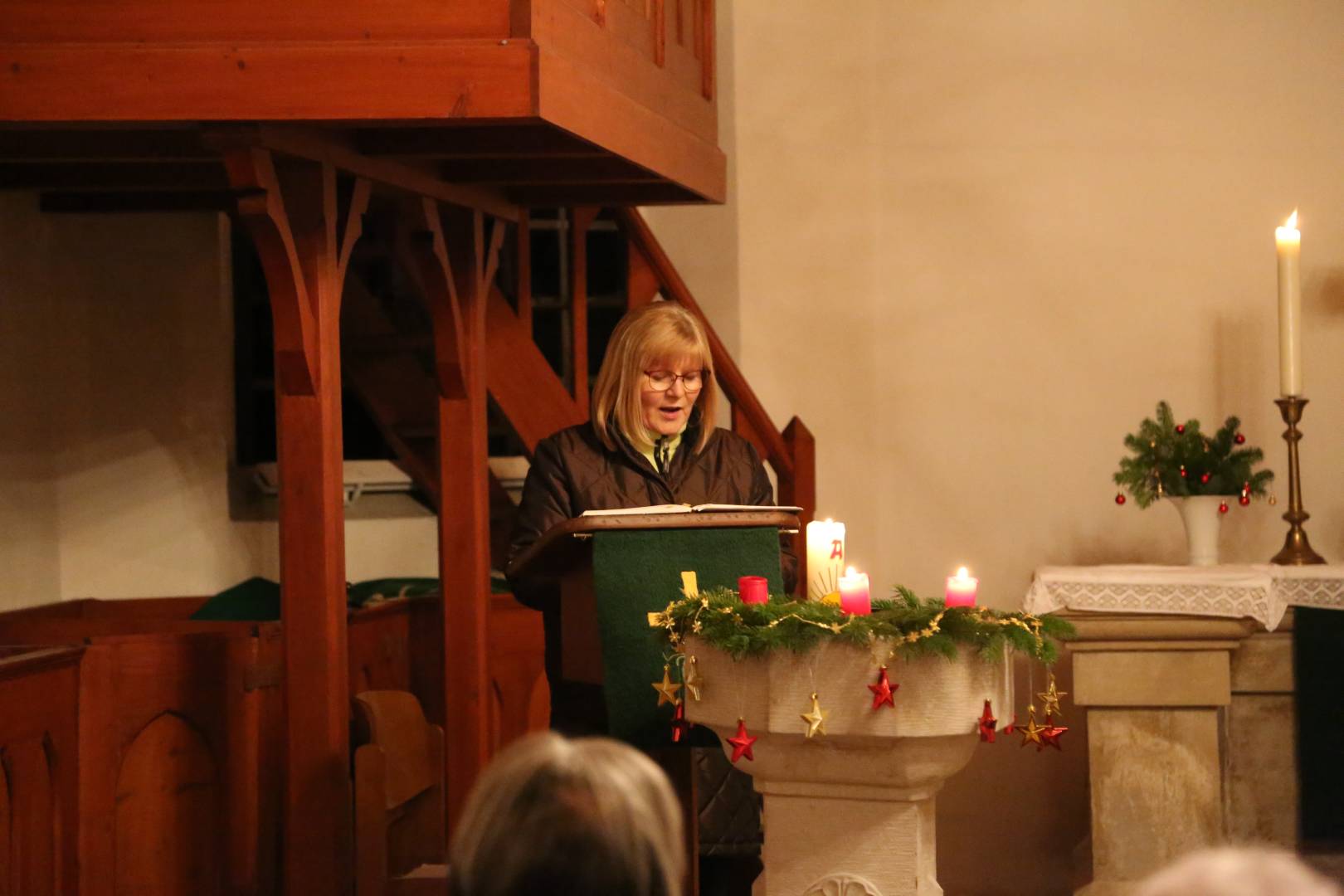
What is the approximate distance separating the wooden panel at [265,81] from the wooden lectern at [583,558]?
0.97 meters

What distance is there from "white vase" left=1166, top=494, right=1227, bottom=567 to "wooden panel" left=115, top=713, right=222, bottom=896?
3.29 meters

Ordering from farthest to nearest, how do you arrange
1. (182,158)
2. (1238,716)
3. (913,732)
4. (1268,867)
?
(1238,716) → (182,158) → (913,732) → (1268,867)

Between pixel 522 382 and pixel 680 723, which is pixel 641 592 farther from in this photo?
pixel 522 382

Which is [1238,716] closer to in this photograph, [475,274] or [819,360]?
[819,360]

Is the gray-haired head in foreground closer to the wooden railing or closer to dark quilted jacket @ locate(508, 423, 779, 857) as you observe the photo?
dark quilted jacket @ locate(508, 423, 779, 857)

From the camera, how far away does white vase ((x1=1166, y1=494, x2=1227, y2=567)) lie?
5242 mm

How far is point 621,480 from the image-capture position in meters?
4.13

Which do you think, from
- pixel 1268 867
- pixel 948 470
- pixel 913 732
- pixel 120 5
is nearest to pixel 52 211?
pixel 120 5

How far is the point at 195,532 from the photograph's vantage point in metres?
6.30

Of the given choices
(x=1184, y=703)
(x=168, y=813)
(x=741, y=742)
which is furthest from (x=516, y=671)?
(x=741, y=742)

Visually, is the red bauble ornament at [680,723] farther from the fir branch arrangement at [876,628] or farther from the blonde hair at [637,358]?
the blonde hair at [637,358]

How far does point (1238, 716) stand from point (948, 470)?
178 centimetres

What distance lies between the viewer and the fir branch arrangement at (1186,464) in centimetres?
525

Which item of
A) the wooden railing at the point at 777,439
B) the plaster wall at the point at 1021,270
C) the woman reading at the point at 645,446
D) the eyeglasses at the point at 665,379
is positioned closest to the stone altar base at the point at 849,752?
the woman reading at the point at 645,446
